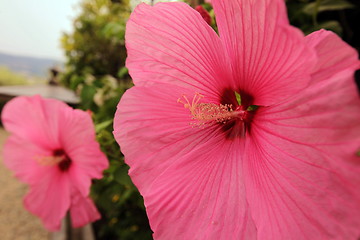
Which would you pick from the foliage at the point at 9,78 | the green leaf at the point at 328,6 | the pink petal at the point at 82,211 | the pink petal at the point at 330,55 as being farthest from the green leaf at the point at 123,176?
the foliage at the point at 9,78

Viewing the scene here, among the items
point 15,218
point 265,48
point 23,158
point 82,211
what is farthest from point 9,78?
point 265,48

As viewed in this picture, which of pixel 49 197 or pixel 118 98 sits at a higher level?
pixel 118 98

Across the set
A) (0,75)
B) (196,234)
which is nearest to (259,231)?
(196,234)

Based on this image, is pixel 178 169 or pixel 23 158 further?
pixel 23 158

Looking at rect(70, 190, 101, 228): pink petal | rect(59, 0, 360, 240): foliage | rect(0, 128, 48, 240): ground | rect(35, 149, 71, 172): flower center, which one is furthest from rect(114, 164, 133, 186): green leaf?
rect(0, 128, 48, 240): ground

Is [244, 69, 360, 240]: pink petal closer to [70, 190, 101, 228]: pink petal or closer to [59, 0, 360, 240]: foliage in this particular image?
[59, 0, 360, 240]: foliage

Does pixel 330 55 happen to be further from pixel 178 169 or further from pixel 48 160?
pixel 48 160

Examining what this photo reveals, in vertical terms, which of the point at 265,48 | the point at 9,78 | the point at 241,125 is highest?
the point at 9,78

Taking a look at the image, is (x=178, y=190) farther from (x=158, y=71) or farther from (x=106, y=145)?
(x=106, y=145)
